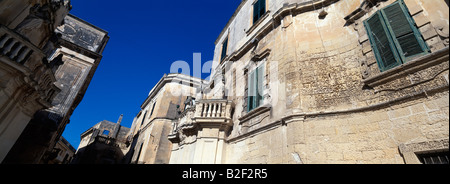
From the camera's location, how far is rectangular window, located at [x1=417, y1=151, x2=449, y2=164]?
9.96ft

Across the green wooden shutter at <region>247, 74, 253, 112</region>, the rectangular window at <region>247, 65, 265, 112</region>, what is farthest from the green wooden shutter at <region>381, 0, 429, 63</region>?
the green wooden shutter at <region>247, 74, 253, 112</region>

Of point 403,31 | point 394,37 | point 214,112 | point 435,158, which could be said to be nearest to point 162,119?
point 214,112

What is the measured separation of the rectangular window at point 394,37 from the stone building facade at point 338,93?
0.07ft

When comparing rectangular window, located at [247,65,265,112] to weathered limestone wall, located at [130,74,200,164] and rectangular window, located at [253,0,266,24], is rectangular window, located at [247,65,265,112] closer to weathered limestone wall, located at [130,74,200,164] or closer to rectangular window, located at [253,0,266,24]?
rectangular window, located at [253,0,266,24]

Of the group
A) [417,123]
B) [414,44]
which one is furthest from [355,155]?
[414,44]

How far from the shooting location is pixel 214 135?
22.7 feet

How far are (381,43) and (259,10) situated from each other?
6.29 meters

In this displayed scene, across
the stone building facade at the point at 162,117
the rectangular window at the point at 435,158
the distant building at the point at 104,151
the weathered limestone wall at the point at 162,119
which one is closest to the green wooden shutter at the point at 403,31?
the rectangular window at the point at 435,158

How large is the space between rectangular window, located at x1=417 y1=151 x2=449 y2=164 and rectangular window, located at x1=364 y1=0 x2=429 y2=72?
1903 mm

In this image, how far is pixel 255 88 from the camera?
703 centimetres

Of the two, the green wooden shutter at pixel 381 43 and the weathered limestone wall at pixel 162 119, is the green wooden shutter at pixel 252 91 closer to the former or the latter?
the green wooden shutter at pixel 381 43

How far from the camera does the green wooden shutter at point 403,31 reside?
13.0 feet
